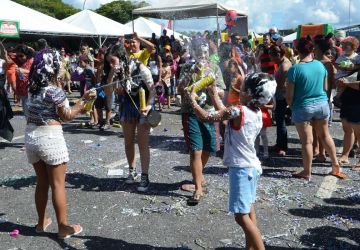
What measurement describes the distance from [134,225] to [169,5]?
1044 centimetres

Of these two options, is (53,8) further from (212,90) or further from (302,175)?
(212,90)

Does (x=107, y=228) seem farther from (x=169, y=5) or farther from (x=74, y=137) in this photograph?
(x=169, y=5)

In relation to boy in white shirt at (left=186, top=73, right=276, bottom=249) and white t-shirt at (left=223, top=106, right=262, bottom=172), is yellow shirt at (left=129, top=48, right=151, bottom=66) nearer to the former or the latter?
boy in white shirt at (left=186, top=73, right=276, bottom=249)

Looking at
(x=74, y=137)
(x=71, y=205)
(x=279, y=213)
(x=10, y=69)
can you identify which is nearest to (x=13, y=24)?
(x=10, y=69)

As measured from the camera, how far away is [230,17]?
1282 cm

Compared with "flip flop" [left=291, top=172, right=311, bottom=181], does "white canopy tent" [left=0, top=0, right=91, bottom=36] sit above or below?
above

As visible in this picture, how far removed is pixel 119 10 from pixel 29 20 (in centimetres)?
4922

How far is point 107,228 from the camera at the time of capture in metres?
3.99

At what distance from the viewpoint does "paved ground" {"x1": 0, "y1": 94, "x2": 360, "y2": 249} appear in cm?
371

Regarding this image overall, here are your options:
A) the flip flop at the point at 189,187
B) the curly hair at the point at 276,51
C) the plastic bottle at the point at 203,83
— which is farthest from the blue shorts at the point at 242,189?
the curly hair at the point at 276,51

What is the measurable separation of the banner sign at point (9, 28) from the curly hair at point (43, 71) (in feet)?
34.4

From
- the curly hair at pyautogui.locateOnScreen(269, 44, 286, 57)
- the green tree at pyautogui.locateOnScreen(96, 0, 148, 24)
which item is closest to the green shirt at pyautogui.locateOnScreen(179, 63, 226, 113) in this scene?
the curly hair at pyautogui.locateOnScreen(269, 44, 286, 57)

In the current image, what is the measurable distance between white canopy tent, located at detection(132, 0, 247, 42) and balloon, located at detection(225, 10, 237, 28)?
14cm

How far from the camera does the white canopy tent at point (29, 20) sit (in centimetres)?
1391
